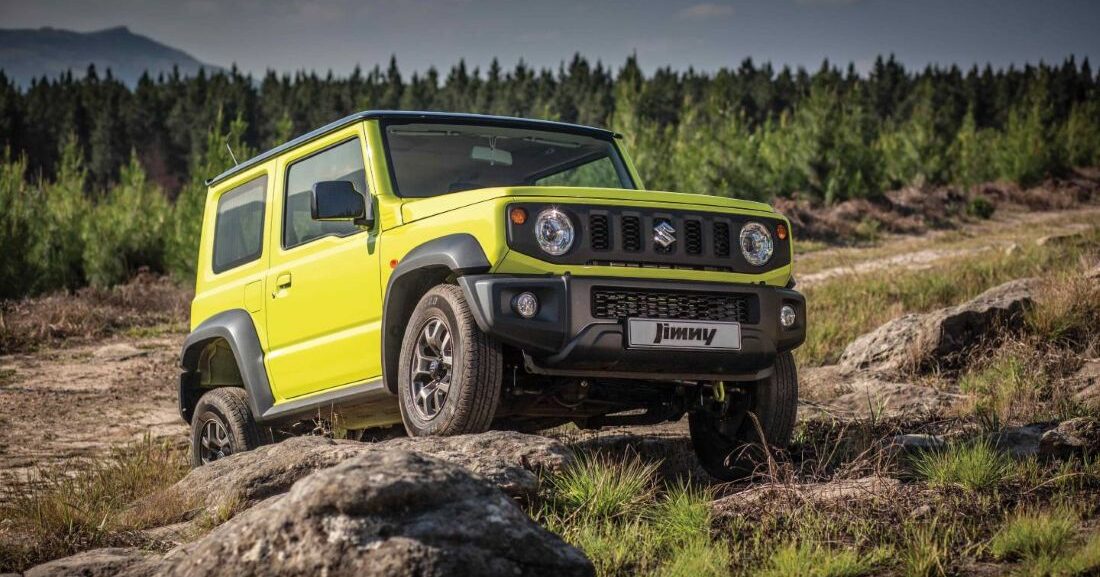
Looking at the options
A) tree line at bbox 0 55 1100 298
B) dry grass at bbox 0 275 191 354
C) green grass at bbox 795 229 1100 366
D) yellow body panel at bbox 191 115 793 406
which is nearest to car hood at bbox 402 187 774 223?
yellow body panel at bbox 191 115 793 406

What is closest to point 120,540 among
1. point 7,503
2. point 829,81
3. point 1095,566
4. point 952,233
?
point 7,503

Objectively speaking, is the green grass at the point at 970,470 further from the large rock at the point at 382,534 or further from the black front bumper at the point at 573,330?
the large rock at the point at 382,534

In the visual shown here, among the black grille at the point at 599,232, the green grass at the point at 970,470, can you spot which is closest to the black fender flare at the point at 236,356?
the black grille at the point at 599,232

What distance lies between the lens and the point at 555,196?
4805 millimetres

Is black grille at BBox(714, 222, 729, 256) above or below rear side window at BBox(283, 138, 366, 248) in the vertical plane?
below


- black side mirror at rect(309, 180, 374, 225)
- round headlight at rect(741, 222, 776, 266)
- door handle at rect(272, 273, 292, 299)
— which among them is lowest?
door handle at rect(272, 273, 292, 299)

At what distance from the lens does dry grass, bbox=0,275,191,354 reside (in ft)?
46.1

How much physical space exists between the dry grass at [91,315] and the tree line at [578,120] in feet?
Result: 3.72

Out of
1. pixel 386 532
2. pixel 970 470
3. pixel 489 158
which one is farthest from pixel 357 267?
pixel 970 470

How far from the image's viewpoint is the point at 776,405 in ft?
17.8

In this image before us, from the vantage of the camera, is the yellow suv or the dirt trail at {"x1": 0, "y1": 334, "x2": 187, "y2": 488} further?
the dirt trail at {"x1": 0, "y1": 334, "x2": 187, "y2": 488}

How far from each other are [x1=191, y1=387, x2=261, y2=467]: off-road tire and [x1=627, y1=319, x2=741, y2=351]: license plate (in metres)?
2.79

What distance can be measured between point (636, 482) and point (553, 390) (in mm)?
695

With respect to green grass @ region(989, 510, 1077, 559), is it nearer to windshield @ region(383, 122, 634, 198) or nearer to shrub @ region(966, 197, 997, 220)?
windshield @ region(383, 122, 634, 198)
